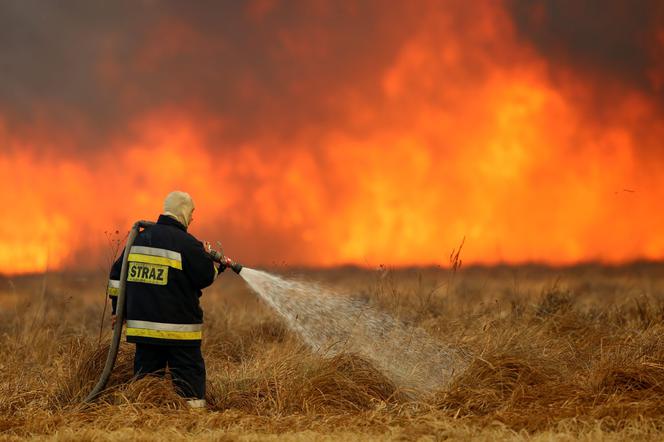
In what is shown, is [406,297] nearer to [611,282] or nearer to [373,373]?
[373,373]

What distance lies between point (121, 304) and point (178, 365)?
0.79 metres

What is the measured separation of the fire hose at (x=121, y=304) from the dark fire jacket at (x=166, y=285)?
65 mm

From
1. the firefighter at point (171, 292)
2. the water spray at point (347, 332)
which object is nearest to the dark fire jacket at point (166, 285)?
the firefighter at point (171, 292)

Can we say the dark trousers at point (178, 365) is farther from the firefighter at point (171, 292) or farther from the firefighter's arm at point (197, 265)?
the firefighter's arm at point (197, 265)

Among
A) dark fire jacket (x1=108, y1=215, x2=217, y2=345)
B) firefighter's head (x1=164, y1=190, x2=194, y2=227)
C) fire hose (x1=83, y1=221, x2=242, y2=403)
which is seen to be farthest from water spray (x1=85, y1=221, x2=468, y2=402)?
firefighter's head (x1=164, y1=190, x2=194, y2=227)

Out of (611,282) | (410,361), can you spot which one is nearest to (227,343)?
(410,361)

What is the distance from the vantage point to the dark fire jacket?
7531mm

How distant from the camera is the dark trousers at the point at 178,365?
7723 mm

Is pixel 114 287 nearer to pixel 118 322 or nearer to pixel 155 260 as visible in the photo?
pixel 118 322

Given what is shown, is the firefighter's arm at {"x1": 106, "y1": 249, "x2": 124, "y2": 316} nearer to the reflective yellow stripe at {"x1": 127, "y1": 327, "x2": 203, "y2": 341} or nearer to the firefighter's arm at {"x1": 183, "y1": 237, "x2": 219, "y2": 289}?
the reflective yellow stripe at {"x1": 127, "y1": 327, "x2": 203, "y2": 341}

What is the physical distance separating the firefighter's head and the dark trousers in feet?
3.97

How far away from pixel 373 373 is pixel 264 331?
3.69m

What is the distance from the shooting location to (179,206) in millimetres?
7832

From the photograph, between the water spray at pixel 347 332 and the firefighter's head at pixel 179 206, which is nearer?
the firefighter's head at pixel 179 206
